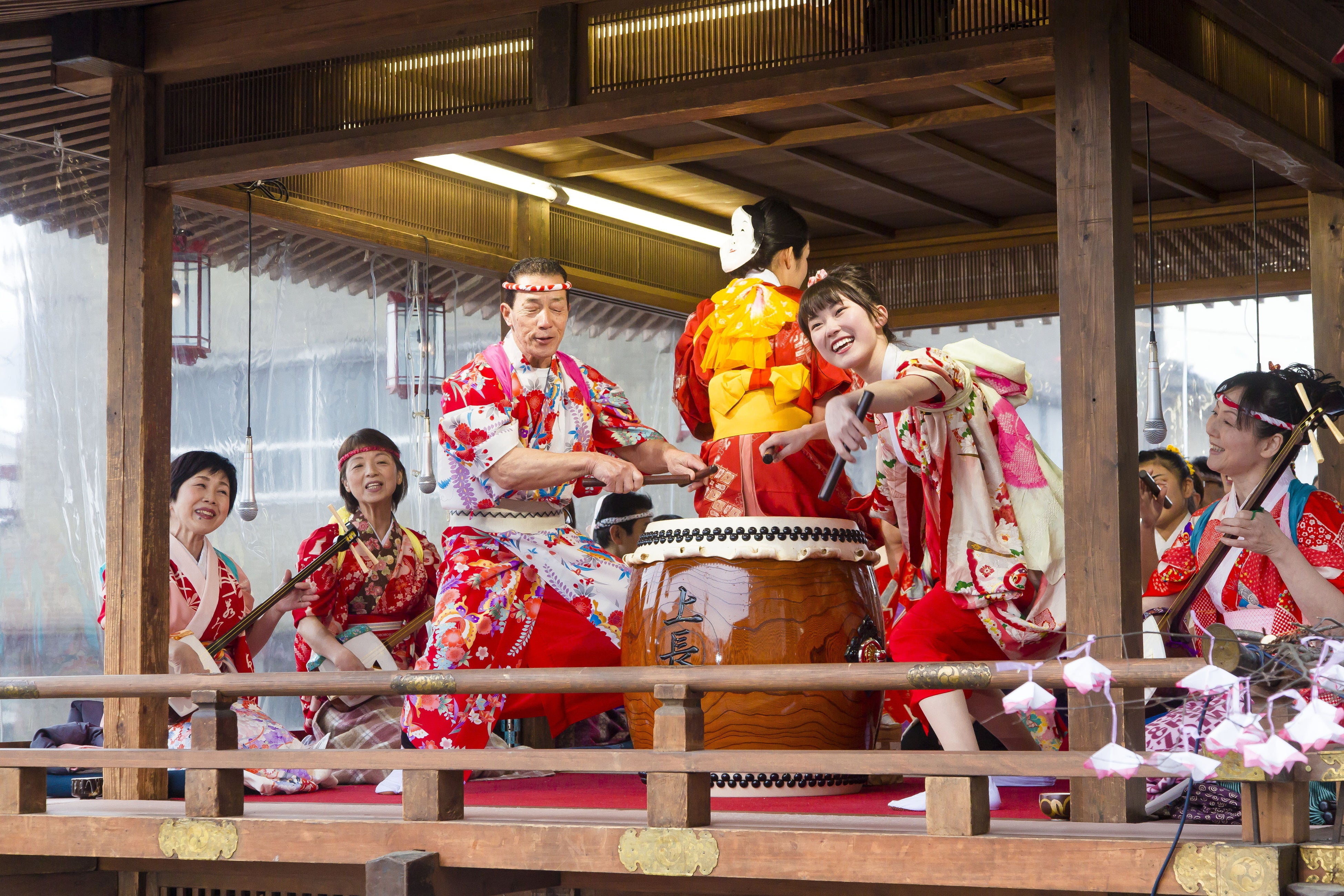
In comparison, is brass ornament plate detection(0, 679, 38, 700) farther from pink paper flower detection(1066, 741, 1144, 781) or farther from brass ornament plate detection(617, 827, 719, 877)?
pink paper flower detection(1066, 741, 1144, 781)

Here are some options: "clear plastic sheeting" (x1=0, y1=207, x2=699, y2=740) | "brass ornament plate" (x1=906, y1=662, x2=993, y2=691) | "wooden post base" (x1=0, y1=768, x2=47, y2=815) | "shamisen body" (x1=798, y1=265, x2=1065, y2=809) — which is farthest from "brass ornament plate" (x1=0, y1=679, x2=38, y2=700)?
"brass ornament plate" (x1=906, y1=662, x2=993, y2=691)

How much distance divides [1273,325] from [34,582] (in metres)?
5.05

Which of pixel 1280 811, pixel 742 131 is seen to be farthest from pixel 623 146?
pixel 1280 811

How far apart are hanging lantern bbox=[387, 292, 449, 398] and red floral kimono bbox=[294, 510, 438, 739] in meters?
1.15

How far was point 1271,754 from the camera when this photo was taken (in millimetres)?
2004

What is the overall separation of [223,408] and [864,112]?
108 inches

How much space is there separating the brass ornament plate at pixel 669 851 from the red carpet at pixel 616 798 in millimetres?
366

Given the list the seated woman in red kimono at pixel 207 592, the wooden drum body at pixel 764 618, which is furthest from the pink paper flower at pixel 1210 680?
the seated woman in red kimono at pixel 207 592

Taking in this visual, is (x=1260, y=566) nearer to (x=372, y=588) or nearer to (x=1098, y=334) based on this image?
(x=1098, y=334)

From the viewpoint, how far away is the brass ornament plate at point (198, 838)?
335cm

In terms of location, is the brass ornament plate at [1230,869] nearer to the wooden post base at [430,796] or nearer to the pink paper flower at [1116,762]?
the pink paper flower at [1116,762]

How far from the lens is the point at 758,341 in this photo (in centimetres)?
402

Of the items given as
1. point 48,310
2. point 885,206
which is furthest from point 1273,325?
point 48,310

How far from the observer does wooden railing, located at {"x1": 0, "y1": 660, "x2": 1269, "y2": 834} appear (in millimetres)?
2678
